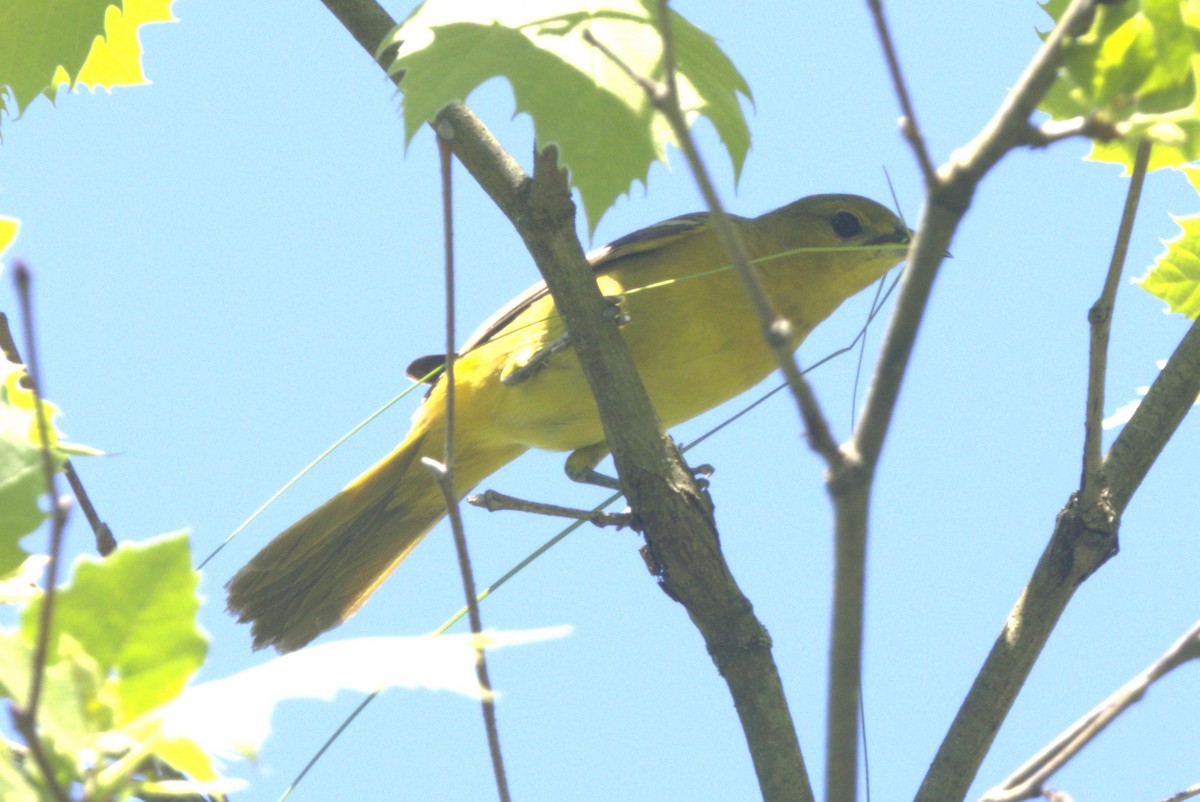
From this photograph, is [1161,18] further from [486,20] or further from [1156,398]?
[1156,398]

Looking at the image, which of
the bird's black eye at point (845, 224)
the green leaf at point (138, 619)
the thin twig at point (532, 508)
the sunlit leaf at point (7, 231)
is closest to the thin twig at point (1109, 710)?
the green leaf at point (138, 619)

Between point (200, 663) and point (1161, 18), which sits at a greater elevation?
point (1161, 18)

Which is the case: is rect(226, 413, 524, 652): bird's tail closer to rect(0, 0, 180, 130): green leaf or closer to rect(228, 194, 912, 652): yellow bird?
rect(228, 194, 912, 652): yellow bird

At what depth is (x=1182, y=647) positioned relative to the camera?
1.41m

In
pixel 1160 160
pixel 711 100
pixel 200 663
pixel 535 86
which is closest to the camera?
pixel 200 663

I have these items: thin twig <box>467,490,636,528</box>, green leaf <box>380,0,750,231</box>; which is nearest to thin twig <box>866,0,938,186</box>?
green leaf <box>380,0,750,231</box>

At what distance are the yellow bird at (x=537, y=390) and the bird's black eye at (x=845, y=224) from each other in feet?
1.56

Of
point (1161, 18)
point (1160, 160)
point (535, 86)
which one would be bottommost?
point (1161, 18)

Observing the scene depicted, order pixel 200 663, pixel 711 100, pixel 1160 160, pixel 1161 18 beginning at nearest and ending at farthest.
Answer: pixel 200 663 → pixel 1161 18 → pixel 711 100 → pixel 1160 160

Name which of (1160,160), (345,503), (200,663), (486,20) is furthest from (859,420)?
(345,503)

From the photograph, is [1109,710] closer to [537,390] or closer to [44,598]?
[44,598]

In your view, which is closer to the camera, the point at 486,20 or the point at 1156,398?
the point at 486,20

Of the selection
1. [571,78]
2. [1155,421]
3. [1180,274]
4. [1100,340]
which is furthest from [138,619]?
[1180,274]

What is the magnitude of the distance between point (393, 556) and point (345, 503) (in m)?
0.31
